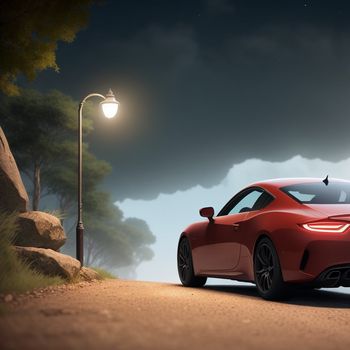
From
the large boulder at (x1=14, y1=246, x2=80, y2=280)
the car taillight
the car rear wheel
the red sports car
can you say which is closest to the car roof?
the red sports car

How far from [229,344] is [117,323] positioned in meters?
1.17

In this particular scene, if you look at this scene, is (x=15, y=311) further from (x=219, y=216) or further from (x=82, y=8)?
(x=82, y=8)

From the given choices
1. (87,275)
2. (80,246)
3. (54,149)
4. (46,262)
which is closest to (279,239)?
(46,262)

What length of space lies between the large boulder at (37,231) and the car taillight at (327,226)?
6948 mm

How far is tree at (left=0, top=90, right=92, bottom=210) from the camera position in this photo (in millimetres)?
43562

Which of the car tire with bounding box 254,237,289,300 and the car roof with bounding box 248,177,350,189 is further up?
the car roof with bounding box 248,177,350,189

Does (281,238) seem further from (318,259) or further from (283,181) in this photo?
(283,181)

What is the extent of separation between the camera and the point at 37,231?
552 inches

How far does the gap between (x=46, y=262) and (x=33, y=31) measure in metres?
4.37

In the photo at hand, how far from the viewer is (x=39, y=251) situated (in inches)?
476

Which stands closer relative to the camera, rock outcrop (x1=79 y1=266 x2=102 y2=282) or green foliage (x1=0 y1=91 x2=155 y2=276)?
rock outcrop (x1=79 y1=266 x2=102 y2=282)

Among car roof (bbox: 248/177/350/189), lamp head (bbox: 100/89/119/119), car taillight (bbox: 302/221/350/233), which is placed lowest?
car taillight (bbox: 302/221/350/233)

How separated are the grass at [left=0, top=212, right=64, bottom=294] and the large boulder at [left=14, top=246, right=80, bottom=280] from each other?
0.24 m

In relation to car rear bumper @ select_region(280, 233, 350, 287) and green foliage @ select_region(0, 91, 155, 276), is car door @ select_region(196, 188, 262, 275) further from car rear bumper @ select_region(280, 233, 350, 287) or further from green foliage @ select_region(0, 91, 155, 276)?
green foliage @ select_region(0, 91, 155, 276)
